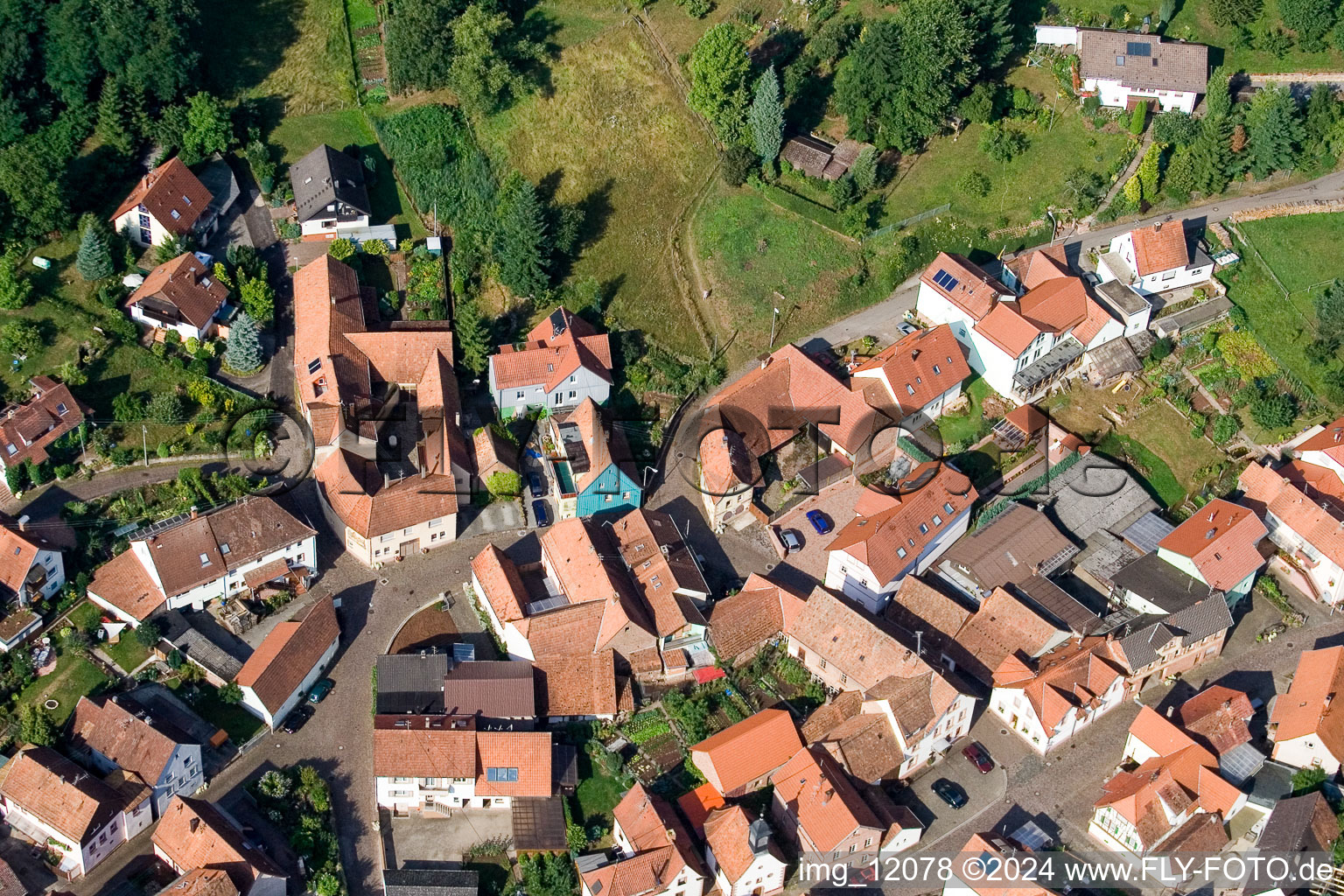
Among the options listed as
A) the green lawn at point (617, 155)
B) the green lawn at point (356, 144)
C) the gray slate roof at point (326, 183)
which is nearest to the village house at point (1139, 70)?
the green lawn at point (617, 155)

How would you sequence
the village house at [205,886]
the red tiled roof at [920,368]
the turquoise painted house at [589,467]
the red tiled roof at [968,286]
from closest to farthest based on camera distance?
the village house at [205,886], the turquoise painted house at [589,467], the red tiled roof at [920,368], the red tiled roof at [968,286]

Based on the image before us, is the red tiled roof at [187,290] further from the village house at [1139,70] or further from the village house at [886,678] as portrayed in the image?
the village house at [1139,70]

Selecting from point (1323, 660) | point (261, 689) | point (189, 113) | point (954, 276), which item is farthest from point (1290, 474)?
point (189, 113)

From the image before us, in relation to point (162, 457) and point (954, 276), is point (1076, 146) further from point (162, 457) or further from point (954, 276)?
point (162, 457)

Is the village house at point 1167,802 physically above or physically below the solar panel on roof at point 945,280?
below

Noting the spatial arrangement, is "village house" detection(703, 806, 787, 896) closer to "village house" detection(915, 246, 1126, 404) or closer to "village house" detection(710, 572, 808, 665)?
"village house" detection(710, 572, 808, 665)

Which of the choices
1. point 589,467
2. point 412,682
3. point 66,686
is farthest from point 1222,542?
point 66,686
